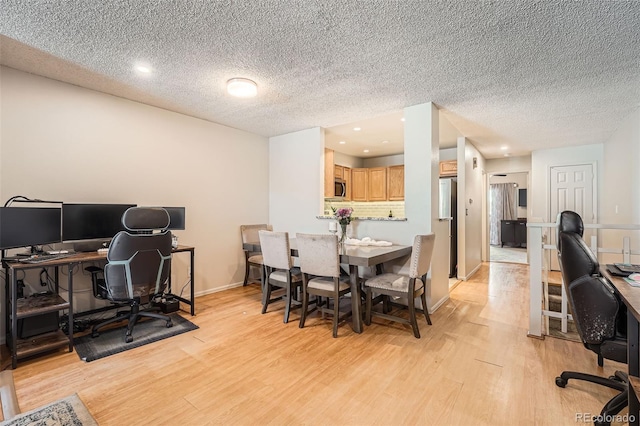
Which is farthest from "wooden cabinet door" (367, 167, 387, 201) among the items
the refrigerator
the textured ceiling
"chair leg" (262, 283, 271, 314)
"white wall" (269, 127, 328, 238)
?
"chair leg" (262, 283, 271, 314)

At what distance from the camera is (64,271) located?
297cm

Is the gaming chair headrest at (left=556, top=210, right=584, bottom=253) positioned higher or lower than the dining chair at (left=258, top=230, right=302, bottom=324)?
higher

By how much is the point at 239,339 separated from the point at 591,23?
3579 mm

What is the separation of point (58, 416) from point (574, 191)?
7.73 metres

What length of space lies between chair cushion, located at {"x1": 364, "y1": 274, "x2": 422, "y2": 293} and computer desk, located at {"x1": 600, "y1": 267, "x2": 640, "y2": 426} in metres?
1.50

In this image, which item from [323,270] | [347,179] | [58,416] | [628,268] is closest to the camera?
[58,416]

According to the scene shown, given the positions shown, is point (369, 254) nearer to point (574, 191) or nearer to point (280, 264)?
point (280, 264)

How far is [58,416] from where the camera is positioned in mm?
1716

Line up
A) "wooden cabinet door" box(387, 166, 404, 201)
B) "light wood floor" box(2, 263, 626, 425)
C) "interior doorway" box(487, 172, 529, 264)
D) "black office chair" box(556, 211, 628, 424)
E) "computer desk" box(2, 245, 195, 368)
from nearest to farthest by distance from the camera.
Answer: "black office chair" box(556, 211, 628, 424) → "light wood floor" box(2, 263, 626, 425) → "computer desk" box(2, 245, 195, 368) → "wooden cabinet door" box(387, 166, 404, 201) → "interior doorway" box(487, 172, 529, 264)

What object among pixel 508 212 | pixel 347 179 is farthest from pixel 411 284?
pixel 508 212

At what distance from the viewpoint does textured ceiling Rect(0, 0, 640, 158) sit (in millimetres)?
1850

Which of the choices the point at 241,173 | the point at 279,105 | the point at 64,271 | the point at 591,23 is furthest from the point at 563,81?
the point at 64,271

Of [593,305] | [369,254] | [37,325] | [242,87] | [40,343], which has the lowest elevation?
[40,343]

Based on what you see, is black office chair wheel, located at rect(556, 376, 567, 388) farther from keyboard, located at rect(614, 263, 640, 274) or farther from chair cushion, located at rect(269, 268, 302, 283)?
→ chair cushion, located at rect(269, 268, 302, 283)
